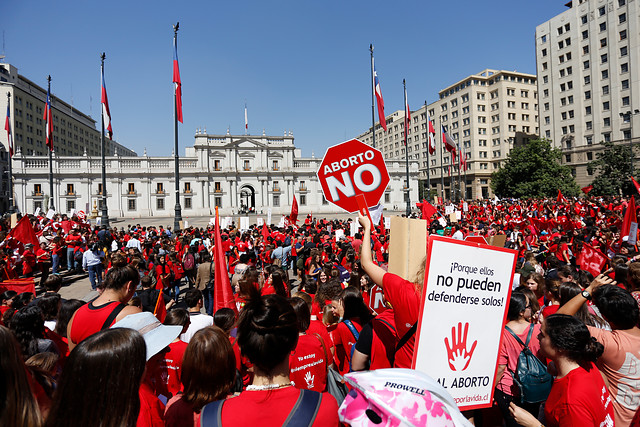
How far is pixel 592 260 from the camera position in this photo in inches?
260

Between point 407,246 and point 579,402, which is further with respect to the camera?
point 407,246

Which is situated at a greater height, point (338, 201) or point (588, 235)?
point (338, 201)

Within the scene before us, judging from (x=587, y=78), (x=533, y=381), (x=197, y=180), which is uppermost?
(x=587, y=78)

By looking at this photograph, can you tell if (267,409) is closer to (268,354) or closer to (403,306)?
(268,354)

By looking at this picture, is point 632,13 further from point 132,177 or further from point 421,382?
point 132,177

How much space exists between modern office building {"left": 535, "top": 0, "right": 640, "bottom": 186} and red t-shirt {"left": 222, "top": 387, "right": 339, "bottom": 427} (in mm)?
58562

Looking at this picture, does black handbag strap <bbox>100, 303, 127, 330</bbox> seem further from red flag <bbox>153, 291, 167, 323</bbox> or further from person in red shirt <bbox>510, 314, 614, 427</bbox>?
person in red shirt <bbox>510, 314, 614, 427</bbox>

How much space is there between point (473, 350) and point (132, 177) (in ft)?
218

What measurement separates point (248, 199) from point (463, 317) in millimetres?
72352

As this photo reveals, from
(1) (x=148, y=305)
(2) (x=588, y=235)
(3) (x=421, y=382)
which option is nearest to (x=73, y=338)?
(1) (x=148, y=305)

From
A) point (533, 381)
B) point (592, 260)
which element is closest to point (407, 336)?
point (533, 381)

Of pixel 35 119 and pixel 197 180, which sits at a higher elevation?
pixel 35 119

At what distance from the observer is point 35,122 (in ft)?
233

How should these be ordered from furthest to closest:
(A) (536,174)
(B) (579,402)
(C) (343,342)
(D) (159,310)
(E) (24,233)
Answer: (A) (536,174) → (E) (24,233) → (D) (159,310) → (C) (343,342) → (B) (579,402)
